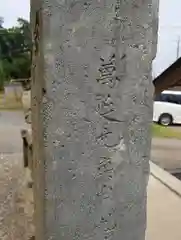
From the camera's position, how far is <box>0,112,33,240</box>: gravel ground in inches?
173

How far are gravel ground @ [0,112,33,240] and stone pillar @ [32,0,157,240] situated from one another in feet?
7.72

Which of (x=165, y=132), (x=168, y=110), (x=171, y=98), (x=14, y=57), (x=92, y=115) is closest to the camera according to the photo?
(x=92, y=115)

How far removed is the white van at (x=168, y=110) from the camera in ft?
53.1

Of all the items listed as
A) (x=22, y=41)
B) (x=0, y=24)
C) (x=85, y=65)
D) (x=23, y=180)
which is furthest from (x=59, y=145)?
(x=0, y=24)

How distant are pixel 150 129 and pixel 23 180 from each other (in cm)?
482

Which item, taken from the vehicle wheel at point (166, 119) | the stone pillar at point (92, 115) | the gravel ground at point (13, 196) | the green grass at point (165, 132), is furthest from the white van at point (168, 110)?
the stone pillar at point (92, 115)

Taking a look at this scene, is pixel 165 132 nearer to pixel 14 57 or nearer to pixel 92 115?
pixel 14 57

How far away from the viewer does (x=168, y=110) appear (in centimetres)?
1620

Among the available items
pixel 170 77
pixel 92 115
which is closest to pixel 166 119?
pixel 170 77

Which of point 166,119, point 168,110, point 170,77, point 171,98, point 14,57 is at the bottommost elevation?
point 166,119

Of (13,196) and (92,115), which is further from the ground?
(92,115)

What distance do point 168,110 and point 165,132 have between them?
5.67 feet

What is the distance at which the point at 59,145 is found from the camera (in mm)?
1938

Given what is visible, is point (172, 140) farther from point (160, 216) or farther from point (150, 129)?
point (150, 129)
